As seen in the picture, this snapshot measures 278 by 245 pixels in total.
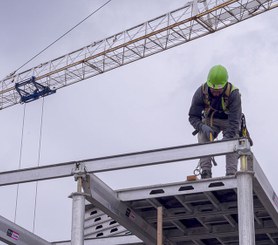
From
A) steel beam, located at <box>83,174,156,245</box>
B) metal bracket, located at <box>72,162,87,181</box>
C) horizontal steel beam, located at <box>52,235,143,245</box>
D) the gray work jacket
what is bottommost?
steel beam, located at <box>83,174,156,245</box>

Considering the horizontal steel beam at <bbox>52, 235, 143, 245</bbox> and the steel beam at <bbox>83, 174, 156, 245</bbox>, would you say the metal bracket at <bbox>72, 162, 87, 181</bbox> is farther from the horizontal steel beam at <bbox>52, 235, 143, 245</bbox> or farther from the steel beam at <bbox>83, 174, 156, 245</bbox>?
the horizontal steel beam at <bbox>52, 235, 143, 245</bbox>

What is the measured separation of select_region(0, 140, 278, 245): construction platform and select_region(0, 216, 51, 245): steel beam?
0.22 ft

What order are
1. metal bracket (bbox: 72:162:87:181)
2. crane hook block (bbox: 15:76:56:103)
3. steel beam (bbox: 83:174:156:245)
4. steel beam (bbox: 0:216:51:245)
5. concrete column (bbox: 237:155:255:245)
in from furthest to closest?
crane hook block (bbox: 15:76:56:103), steel beam (bbox: 0:216:51:245), steel beam (bbox: 83:174:156:245), metal bracket (bbox: 72:162:87:181), concrete column (bbox: 237:155:255:245)

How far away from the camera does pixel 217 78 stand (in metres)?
14.5

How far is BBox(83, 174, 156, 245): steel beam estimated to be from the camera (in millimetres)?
13375

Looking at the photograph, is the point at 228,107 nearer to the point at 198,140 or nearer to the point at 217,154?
the point at 198,140

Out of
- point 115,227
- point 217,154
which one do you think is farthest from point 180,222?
point 115,227

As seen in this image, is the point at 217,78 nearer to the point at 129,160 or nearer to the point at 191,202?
the point at 191,202

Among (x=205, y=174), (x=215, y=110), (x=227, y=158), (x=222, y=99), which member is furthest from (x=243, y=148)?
(x=215, y=110)

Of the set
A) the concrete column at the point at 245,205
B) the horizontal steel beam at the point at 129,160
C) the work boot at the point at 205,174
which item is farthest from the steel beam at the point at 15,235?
the concrete column at the point at 245,205

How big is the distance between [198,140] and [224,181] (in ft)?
6.06

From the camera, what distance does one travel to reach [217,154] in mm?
12625

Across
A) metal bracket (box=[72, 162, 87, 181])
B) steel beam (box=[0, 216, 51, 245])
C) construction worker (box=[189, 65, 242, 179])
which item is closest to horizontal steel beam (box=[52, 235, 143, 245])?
steel beam (box=[0, 216, 51, 245])

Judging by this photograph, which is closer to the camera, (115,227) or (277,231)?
(277,231)
